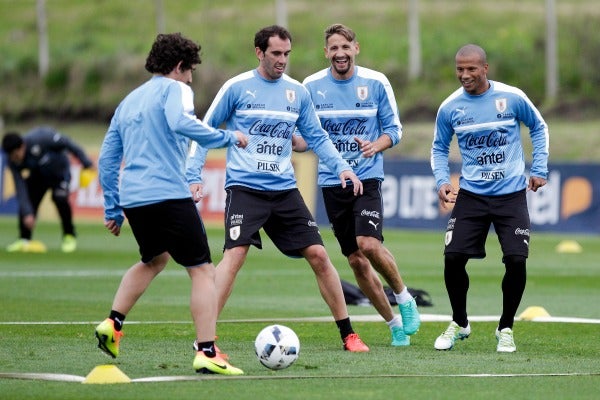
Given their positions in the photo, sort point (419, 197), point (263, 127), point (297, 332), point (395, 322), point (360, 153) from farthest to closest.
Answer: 1. point (419, 197)
2. point (297, 332)
3. point (360, 153)
4. point (395, 322)
5. point (263, 127)

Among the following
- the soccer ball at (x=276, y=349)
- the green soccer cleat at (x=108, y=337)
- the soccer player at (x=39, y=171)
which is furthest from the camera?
the soccer player at (x=39, y=171)

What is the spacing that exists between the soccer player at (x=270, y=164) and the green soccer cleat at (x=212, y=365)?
1649 mm

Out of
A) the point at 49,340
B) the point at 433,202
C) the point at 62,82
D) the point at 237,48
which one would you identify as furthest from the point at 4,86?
the point at 49,340

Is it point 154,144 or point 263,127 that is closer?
point 154,144

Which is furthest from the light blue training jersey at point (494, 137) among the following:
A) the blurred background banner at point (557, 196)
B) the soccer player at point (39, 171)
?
the blurred background banner at point (557, 196)

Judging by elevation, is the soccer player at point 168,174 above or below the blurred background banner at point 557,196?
above

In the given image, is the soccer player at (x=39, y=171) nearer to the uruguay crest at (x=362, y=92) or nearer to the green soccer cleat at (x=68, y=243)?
the green soccer cleat at (x=68, y=243)

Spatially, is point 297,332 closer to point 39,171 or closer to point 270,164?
point 270,164

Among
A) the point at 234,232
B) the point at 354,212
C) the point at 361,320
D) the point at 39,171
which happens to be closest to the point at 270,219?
the point at 234,232

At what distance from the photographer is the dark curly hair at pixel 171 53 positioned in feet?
30.8

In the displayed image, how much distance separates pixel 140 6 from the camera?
6644 centimetres

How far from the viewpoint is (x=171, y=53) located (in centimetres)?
938

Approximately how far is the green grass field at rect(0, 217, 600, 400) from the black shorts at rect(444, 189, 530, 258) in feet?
2.56

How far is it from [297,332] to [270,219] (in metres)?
1.72
